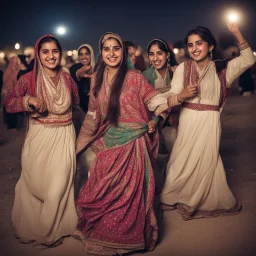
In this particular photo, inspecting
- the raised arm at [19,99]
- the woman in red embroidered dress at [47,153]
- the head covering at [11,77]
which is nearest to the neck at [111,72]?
the woman in red embroidered dress at [47,153]

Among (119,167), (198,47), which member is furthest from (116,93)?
→ (198,47)

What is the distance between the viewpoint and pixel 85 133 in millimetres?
4461

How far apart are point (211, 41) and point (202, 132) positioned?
1048mm

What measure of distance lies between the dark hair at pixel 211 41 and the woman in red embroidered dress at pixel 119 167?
0.92m

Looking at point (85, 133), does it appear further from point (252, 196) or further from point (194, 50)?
point (252, 196)

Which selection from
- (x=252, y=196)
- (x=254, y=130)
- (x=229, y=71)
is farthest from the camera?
(x=254, y=130)

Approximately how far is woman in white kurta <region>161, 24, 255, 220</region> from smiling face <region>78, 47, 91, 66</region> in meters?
2.34

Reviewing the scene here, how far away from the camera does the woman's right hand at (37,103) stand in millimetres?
4148

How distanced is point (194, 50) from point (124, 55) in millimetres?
932

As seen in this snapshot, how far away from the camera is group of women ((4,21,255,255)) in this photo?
411cm

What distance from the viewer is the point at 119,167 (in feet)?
13.5

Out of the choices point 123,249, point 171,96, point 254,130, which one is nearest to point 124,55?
point 171,96

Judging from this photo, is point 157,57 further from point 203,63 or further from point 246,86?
point 246,86

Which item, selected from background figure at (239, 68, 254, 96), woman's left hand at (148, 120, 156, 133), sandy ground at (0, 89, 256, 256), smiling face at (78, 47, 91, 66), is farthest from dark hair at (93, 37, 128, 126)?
background figure at (239, 68, 254, 96)
